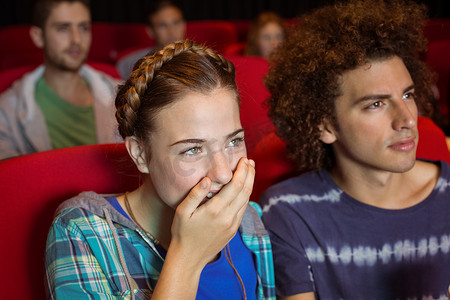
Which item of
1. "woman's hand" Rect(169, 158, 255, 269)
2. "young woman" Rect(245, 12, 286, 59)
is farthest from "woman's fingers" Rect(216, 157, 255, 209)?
"young woman" Rect(245, 12, 286, 59)

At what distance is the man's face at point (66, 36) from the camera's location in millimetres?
2705

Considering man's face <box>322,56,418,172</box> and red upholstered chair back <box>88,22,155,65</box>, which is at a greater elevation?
red upholstered chair back <box>88,22,155,65</box>

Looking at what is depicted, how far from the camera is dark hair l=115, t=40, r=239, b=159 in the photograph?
1057 mm

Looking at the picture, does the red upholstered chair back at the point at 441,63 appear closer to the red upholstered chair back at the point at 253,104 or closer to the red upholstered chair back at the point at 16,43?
the red upholstered chair back at the point at 253,104

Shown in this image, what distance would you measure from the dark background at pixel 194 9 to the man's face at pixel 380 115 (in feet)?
13.2

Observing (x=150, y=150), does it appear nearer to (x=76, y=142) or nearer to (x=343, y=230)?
(x=343, y=230)

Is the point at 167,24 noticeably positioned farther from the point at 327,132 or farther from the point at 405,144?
the point at 405,144

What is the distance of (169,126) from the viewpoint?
1044 mm

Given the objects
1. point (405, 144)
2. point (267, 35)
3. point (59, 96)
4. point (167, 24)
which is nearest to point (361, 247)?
point (405, 144)

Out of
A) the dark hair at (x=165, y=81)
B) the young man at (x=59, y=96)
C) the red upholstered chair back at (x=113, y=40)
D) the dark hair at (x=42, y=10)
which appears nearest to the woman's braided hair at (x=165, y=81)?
the dark hair at (x=165, y=81)

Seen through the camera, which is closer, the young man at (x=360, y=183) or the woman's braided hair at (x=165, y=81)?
the woman's braided hair at (x=165, y=81)

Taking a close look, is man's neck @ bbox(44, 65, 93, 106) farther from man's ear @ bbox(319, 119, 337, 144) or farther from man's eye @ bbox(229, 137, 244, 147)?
man's eye @ bbox(229, 137, 244, 147)

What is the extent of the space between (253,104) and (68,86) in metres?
1.20

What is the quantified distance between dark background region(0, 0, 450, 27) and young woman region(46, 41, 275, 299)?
4.22 metres
